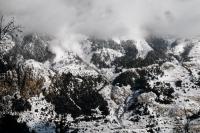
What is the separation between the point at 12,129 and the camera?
563 feet

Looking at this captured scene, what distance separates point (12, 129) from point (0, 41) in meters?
133

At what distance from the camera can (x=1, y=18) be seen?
43906 mm

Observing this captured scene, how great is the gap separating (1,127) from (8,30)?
118m

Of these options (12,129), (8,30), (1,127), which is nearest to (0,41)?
(8,30)

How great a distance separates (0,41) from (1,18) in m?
2.54

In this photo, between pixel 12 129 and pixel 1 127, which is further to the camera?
pixel 12 129

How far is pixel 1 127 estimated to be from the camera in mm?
157125

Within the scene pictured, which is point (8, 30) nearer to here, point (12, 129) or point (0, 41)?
point (0, 41)

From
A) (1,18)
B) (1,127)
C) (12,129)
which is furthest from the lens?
(12,129)

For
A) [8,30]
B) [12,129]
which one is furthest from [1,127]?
[8,30]

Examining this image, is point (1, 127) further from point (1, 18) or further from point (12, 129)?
point (1, 18)

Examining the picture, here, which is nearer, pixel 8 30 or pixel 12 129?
pixel 8 30

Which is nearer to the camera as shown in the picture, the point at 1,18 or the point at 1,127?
the point at 1,18

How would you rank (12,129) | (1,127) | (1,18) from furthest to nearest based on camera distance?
(12,129) < (1,127) < (1,18)
